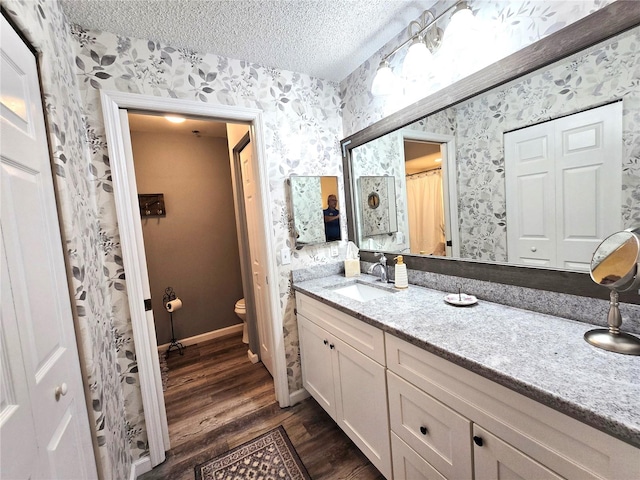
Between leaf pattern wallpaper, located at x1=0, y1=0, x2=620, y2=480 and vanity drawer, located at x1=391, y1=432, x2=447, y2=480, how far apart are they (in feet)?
3.27

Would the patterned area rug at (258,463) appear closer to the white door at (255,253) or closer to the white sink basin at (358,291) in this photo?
the white door at (255,253)

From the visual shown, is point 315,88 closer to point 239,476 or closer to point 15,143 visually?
point 15,143

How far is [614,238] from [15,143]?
5.98ft

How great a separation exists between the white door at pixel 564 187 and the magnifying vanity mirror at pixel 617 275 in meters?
0.17

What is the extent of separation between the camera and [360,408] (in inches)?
54.9

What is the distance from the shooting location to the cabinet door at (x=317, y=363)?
5.44 feet

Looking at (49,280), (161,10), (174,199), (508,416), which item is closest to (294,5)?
(161,10)

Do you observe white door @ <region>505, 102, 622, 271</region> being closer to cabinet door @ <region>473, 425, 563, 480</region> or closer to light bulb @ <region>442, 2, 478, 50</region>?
light bulb @ <region>442, 2, 478, 50</region>

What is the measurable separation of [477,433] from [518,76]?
1370 millimetres

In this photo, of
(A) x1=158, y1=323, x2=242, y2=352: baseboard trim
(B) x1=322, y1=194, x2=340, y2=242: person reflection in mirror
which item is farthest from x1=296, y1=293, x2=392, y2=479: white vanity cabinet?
(A) x1=158, y1=323, x2=242, y2=352: baseboard trim

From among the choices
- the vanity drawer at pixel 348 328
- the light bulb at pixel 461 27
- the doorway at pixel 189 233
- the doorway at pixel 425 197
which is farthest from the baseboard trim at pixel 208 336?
the light bulb at pixel 461 27

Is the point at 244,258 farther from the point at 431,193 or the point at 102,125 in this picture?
the point at 431,193

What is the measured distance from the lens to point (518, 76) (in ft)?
3.67

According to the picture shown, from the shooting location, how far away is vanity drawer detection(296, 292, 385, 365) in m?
1.23
